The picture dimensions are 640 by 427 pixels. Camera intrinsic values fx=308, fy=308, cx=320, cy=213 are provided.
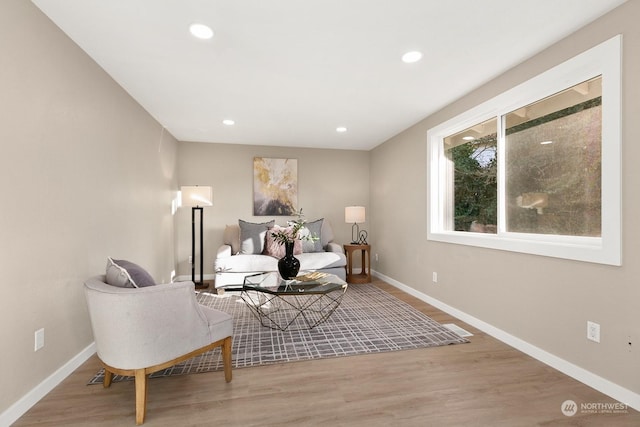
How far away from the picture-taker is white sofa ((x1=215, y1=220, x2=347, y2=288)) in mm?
4566

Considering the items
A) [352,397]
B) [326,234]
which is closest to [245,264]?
[326,234]

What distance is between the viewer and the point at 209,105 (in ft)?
12.0

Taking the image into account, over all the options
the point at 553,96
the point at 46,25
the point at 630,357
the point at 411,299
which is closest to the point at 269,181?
the point at 411,299

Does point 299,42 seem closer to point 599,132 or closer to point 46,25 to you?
point 46,25

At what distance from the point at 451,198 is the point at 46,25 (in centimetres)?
406

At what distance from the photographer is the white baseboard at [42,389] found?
1.68 metres

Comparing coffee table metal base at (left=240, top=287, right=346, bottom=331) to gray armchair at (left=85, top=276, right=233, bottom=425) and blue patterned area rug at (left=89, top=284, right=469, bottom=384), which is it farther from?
gray armchair at (left=85, top=276, right=233, bottom=425)

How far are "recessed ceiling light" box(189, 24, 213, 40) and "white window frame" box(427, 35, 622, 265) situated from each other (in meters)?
2.57

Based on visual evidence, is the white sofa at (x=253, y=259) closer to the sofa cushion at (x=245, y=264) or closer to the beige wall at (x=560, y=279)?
the sofa cushion at (x=245, y=264)

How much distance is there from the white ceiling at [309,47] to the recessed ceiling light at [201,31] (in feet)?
0.13

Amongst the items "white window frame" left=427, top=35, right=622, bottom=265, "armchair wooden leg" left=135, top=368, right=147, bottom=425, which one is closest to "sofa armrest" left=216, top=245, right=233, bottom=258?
"armchair wooden leg" left=135, top=368, right=147, bottom=425

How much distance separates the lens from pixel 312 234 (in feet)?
17.2

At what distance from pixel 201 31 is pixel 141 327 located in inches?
78.6

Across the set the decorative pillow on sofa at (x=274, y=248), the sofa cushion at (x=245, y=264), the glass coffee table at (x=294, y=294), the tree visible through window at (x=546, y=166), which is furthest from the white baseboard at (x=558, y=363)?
the sofa cushion at (x=245, y=264)
